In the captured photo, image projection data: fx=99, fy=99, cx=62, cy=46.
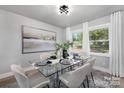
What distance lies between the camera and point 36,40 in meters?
3.98

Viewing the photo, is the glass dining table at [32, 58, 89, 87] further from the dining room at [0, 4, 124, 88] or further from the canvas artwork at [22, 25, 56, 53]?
the canvas artwork at [22, 25, 56, 53]

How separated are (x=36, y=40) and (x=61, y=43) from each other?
5.60 feet

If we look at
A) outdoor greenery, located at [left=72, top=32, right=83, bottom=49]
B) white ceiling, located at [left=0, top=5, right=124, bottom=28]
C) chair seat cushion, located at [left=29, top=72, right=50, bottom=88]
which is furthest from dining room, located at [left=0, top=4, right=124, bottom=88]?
chair seat cushion, located at [left=29, top=72, right=50, bottom=88]

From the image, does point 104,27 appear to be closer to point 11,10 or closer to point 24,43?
point 24,43

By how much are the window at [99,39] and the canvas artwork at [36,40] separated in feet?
6.06

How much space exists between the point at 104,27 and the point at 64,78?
268cm

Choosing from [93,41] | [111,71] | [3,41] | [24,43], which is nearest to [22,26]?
[24,43]

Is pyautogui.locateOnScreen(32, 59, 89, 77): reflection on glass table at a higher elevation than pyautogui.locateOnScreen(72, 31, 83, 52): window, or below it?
below

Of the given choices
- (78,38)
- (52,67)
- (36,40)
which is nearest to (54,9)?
(36,40)

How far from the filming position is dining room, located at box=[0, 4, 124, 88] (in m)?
2.58

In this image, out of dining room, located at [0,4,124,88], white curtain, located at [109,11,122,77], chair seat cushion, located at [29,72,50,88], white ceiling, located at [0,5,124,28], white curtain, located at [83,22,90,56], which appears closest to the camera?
chair seat cushion, located at [29,72,50,88]

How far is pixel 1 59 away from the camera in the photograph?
9.66 ft

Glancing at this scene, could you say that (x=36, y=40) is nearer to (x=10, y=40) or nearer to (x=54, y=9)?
(x=10, y=40)

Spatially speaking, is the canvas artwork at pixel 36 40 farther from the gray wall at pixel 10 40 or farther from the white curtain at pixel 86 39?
the white curtain at pixel 86 39
